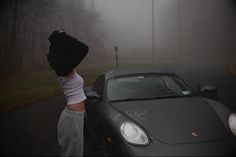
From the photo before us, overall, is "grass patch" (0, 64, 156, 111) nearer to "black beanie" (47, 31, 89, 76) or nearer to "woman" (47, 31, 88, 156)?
"woman" (47, 31, 88, 156)

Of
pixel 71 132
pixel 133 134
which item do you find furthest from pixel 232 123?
pixel 71 132

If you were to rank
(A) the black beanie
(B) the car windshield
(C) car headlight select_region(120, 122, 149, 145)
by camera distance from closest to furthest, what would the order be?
(A) the black beanie
(C) car headlight select_region(120, 122, 149, 145)
(B) the car windshield

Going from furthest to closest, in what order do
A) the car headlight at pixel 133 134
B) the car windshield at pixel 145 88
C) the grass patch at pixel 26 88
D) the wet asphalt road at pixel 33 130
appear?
the grass patch at pixel 26 88 → the wet asphalt road at pixel 33 130 → the car windshield at pixel 145 88 → the car headlight at pixel 133 134

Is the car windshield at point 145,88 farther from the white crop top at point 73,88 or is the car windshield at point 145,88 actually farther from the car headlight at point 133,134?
the white crop top at point 73,88

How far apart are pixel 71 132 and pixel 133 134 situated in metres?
0.60

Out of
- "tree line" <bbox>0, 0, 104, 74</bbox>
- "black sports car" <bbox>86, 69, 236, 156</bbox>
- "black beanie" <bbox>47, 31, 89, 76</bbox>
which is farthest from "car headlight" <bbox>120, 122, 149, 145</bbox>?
"tree line" <bbox>0, 0, 104, 74</bbox>

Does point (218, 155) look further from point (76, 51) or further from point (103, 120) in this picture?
point (76, 51)

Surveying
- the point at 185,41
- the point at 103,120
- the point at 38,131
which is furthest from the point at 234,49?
the point at 103,120

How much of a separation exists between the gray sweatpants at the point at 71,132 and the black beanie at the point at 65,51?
41 cm

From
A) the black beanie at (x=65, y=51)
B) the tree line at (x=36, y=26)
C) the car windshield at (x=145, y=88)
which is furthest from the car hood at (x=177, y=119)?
the tree line at (x=36, y=26)

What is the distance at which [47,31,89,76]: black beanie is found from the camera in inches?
102

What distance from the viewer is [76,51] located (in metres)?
2.61

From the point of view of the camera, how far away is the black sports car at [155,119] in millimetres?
2826

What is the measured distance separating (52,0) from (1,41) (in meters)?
2.10
